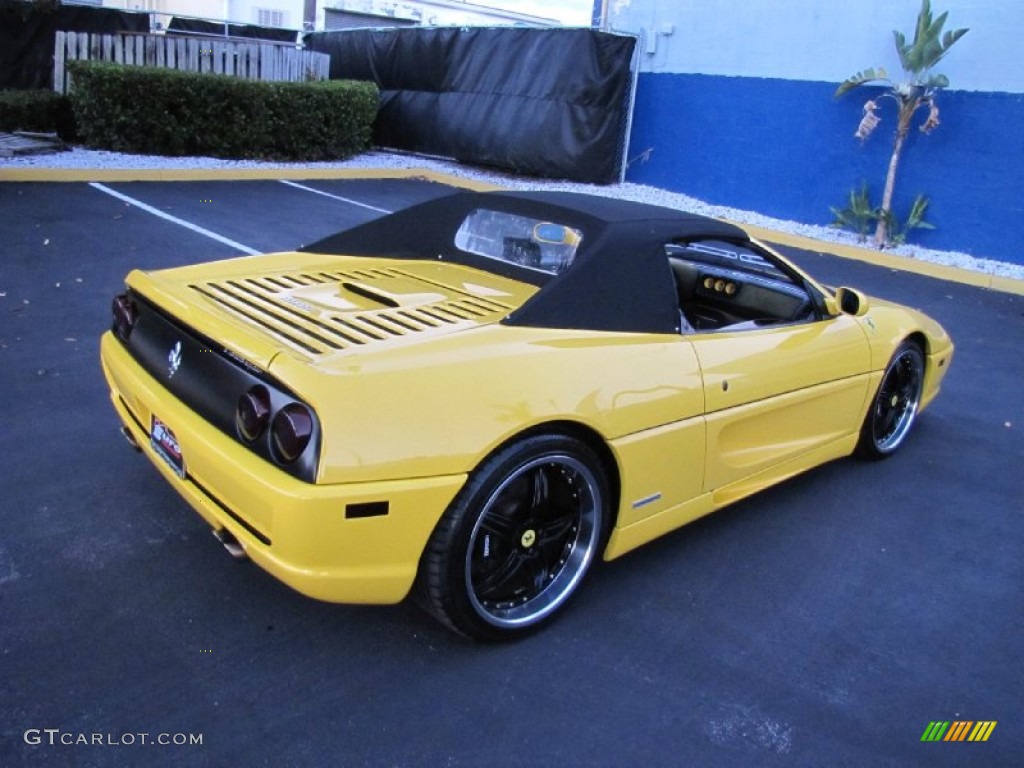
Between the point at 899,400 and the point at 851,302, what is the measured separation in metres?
0.92

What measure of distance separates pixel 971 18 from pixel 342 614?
9926 millimetres

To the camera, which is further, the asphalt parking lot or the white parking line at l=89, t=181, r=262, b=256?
the white parking line at l=89, t=181, r=262, b=256

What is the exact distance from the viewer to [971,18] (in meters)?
9.42

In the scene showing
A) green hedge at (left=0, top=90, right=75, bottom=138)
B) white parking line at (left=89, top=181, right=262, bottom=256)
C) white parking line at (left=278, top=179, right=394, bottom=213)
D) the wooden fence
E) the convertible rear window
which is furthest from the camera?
the wooden fence

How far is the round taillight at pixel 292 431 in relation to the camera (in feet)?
7.39

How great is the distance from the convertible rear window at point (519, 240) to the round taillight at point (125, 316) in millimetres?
1335

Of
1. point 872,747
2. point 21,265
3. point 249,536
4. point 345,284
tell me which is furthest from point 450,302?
point 21,265

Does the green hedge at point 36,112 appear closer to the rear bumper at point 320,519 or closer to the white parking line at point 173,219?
the white parking line at point 173,219

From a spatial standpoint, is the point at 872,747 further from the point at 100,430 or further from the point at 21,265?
the point at 21,265

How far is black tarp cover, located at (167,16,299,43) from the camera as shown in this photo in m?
17.3

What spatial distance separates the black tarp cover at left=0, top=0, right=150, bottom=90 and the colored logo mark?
14962mm

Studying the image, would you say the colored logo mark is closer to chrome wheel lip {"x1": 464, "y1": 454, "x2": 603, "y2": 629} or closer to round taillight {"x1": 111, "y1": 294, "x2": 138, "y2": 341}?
chrome wheel lip {"x1": 464, "y1": 454, "x2": 603, "y2": 629}

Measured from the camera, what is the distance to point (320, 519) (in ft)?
7.22

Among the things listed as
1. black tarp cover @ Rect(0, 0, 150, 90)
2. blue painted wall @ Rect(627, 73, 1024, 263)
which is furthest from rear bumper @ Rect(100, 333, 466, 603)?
black tarp cover @ Rect(0, 0, 150, 90)
